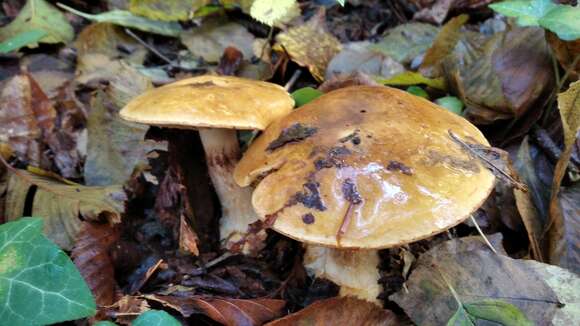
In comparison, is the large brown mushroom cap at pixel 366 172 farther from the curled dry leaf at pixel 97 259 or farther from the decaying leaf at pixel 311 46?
the decaying leaf at pixel 311 46

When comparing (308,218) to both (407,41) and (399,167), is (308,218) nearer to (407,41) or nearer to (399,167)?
(399,167)

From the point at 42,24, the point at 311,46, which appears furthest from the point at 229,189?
the point at 42,24

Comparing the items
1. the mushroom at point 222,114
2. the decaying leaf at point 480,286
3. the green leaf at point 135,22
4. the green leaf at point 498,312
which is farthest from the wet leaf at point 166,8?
the green leaf at point 498,312

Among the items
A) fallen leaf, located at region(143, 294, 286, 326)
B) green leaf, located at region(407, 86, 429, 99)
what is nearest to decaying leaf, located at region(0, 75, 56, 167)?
fallen leaf, located at region(143, 294, 286, 326)

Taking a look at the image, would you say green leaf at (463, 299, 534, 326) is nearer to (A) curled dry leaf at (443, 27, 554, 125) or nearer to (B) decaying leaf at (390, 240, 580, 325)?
(B) decaying leaf at (390, 240, 580, 325)

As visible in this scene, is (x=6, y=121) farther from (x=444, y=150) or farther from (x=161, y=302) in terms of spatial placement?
(x=444, y=150)

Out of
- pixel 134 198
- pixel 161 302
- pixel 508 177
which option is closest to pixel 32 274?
pixel 161 302
